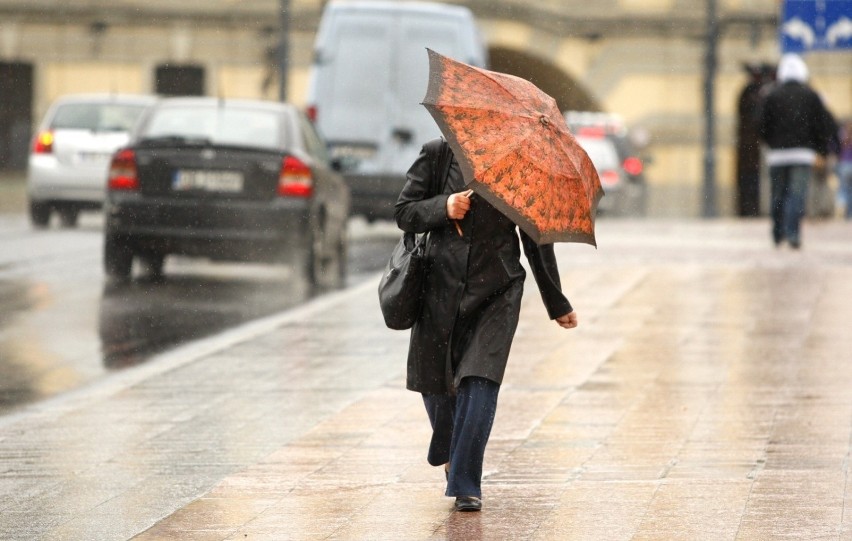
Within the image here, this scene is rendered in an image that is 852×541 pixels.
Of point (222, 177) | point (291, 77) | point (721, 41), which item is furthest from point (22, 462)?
point (721, 41)

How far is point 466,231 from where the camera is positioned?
21.1 feet

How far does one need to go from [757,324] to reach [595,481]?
17.1ft

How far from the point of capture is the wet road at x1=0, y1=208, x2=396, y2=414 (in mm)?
10625

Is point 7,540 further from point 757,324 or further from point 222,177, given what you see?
point 222,177

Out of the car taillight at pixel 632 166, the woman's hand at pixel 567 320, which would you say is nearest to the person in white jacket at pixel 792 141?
the woman's hand at pixel 567 320

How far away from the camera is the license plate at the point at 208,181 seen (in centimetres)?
1519

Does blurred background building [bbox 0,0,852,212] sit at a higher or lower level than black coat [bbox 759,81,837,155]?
lower

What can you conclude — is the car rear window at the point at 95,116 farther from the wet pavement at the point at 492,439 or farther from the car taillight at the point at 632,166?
the car taillight at the point at 632,166

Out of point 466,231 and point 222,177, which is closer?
point 466,231

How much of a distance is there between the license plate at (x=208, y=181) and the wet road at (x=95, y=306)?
2.75 ft

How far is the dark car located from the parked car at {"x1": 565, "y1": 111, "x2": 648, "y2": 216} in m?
15.6

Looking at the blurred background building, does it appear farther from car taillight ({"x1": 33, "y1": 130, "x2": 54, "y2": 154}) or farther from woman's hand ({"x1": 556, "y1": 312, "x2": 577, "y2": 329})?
woman's hand ({"x1": 556, "y1": 312, "x2": 577, "y2": 329})

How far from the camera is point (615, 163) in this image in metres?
32.5

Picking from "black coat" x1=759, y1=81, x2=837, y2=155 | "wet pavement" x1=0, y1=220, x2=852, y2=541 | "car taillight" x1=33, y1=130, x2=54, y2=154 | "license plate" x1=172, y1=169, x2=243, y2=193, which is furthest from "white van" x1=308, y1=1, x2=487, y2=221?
"wet pavement" x1=0, y1=220, x2=852, y2=541
